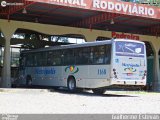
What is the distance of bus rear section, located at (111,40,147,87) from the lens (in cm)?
2383

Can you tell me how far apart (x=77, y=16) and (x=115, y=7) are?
4354 mm

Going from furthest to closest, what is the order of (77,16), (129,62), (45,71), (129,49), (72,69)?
1. (77,16)
2. (45,71)
3. (72,69)
4. (129,49)
5. (129,62)

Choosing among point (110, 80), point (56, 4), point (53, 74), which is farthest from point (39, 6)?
point (110, 80)

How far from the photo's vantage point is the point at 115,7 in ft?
106

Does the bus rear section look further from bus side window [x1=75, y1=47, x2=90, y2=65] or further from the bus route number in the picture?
bus side window [x1=75, y1=47, x2=90, y2=65]

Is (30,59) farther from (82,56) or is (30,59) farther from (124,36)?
(124,36)

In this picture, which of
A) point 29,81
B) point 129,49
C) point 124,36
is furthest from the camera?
point 124,36

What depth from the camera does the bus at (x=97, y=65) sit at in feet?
78.5

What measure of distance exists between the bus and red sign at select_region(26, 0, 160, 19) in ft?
12.6

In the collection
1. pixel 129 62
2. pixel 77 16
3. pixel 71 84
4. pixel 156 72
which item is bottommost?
pixel 71 84


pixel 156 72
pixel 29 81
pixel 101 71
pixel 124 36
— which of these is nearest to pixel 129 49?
pixel 101 71

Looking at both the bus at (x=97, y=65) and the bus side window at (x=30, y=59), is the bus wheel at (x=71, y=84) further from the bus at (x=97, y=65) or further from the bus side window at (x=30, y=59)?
the bus side window at (x=30, y=59)

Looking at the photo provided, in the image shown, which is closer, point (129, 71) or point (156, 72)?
point (129, 71)

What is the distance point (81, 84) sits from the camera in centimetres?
2602
